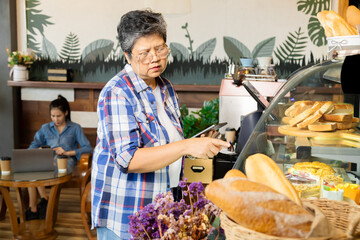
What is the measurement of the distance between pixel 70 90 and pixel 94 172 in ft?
12.7

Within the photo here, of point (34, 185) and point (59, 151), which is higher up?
point (59, 151)

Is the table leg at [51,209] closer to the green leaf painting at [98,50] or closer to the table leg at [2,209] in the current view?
the table leg at [2,209]

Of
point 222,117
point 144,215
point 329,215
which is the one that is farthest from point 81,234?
point 329,215

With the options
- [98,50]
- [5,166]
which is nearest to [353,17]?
[5,166]

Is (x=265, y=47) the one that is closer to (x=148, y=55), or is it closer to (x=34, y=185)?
(x=34, y=185)

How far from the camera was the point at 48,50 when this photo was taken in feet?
17.7

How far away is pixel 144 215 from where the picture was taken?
37.5 inches

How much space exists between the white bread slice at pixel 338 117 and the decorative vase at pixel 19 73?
461cm

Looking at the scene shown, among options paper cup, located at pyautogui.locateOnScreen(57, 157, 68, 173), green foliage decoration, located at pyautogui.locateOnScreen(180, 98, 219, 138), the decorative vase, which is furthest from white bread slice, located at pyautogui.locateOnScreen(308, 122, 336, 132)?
the decorative vase

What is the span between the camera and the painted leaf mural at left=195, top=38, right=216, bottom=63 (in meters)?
5.11

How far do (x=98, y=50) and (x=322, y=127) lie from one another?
4328 mm

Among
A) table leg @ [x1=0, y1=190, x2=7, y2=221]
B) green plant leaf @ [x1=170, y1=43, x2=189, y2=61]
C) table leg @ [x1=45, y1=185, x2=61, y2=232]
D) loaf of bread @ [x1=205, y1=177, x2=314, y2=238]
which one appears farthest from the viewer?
green plant leaf @ [x1=170, y1=43, x2=189, y2=61]

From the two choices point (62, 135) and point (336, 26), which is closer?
point (336, 26)

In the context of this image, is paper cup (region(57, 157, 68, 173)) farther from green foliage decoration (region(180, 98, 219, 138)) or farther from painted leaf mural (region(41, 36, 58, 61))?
painted leaf mural (region(41, 36, 58, 61))
